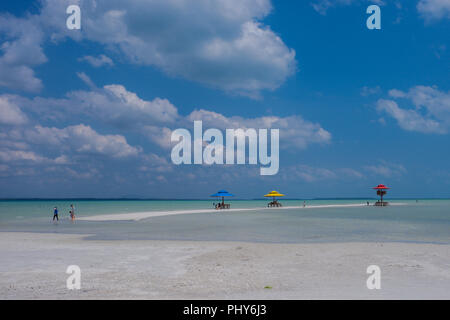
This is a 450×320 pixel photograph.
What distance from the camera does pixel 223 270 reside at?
11.2m

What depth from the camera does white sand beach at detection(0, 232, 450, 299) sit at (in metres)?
8.39

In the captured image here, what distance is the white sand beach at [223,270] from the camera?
839 cm

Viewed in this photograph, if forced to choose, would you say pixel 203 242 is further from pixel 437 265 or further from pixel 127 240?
pixel 437 265

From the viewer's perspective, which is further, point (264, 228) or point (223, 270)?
point (264, 228)

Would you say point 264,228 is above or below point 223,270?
below

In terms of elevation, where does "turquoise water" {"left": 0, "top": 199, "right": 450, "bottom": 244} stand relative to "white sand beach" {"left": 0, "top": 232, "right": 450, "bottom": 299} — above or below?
below

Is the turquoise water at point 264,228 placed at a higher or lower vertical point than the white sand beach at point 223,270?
lower

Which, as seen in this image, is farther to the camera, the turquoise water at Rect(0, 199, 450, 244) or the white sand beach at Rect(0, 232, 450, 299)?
the turquoise water at Rect(0, 199, 450, 244)

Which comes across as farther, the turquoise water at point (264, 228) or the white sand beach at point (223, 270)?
the turquoise water at point (264, 228)

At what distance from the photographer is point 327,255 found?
1398 centimetres

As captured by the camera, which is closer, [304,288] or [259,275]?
[304,288]

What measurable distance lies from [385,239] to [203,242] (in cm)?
988

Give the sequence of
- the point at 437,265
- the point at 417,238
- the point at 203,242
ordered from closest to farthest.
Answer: the point at 437,265 < the point at 203,242 < the point at 417,238
